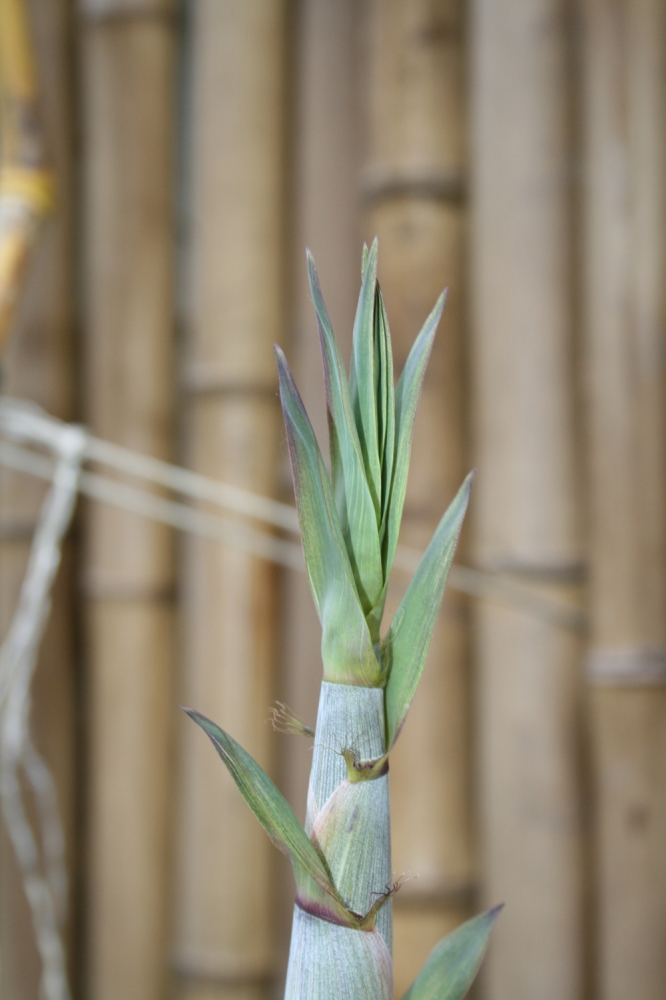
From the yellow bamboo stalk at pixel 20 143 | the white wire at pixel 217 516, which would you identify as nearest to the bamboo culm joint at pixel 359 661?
the white wire at pixel 217 516

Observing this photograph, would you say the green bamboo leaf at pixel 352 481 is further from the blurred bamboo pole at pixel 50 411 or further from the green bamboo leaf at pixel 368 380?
the blurred bamboo pole at pixel 50 411

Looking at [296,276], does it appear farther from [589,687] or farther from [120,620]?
[589,687]

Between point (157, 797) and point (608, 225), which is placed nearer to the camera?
point (608, 225)

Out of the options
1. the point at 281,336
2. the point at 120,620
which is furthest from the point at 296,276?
the point at 120,620

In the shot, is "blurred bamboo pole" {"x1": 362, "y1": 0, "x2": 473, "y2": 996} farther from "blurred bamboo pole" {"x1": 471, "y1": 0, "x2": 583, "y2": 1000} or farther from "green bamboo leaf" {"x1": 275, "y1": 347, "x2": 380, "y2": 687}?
"green bamboo leaf" {"x1": 275, "y1": 347, "x2": 380, "y2": 687}

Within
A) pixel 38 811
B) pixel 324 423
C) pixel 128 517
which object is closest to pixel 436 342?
pixel 324 423

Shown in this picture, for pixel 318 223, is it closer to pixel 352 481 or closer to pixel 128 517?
pixel 128 517
